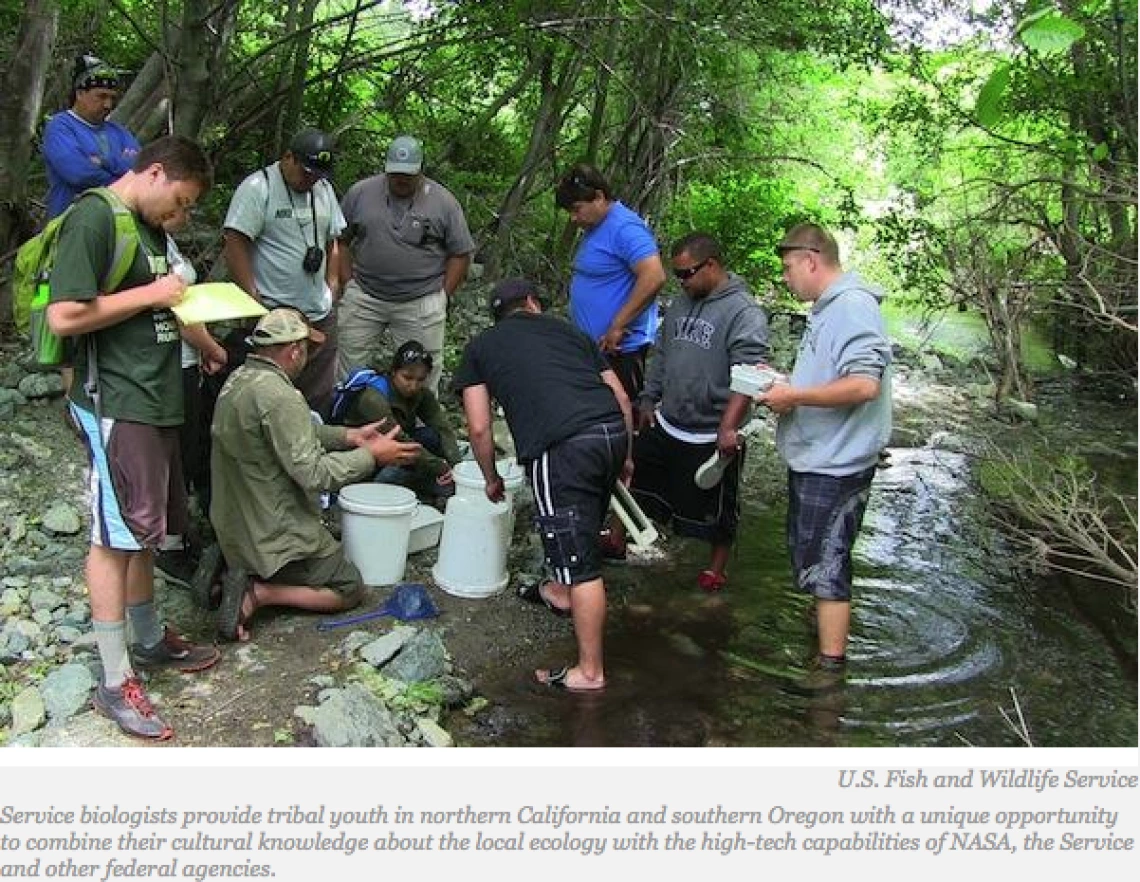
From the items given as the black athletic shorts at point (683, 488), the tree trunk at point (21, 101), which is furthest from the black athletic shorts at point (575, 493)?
the tree trunk at point (21, 101)

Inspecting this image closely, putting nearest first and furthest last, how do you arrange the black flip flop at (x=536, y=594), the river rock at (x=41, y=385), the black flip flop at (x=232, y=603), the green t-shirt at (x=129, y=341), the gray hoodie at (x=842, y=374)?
the green t-shirt at (x=129, y=341), the gray hoodie at (x=842, y=374), the black flip flop at (x=232, y=603), the black flip flop at (x=536, y=594), the river rock at (x=41, y=385)

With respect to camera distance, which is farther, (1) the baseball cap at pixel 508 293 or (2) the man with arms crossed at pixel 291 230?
(2) the man with arms crossed at pixel 291 230

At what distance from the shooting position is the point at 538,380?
4.06 meters

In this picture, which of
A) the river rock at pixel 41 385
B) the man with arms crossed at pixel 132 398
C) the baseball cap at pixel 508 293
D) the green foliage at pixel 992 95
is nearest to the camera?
the green foliage at pixel 992 95

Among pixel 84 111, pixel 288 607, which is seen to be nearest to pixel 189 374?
pixel 288 607

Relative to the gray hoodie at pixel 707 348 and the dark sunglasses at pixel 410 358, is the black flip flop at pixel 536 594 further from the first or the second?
the dark sunglasses at pixel 410 358

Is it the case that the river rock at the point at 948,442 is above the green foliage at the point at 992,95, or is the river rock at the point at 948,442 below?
below

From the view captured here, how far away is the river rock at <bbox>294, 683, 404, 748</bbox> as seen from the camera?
3.38 meters

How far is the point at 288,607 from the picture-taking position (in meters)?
4.44

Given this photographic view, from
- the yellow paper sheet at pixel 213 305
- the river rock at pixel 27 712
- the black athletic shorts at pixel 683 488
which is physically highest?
the yellow paper sheet at pixel 213 305

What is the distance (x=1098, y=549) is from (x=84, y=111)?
15.9ft

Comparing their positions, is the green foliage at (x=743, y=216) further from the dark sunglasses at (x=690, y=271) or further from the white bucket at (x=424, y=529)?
the white bucket at (x=424, y=529)

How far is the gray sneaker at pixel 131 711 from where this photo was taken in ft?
11.1

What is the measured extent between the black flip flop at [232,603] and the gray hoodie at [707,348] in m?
2.20
